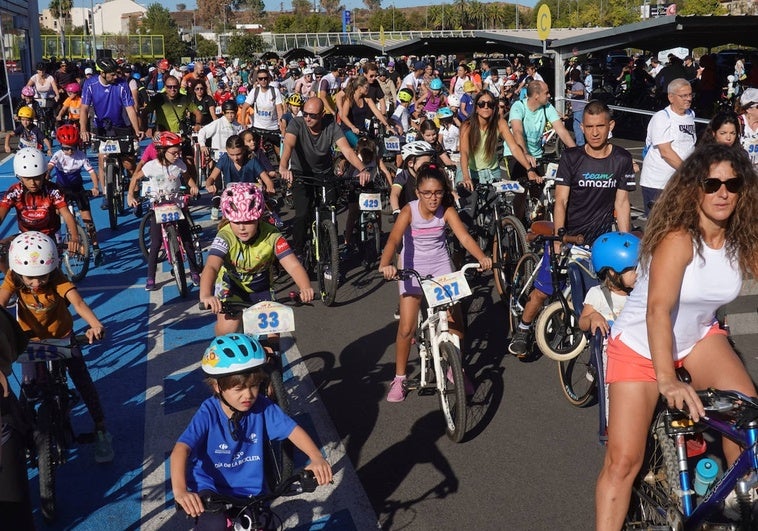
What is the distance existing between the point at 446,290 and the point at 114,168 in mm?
9316

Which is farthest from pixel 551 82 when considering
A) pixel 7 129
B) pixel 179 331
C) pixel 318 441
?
pixel 318 441

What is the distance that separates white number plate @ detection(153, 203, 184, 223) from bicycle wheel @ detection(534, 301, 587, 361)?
453cm

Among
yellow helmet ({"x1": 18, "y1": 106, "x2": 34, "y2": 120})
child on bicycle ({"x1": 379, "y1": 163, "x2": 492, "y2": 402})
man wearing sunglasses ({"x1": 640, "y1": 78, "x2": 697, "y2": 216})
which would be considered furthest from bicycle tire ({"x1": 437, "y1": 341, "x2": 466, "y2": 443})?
yellow helmet ({"x1": 18, "y1": 106, "x2": 34, "y2": 120})

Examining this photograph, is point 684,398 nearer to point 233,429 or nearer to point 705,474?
point 705,474

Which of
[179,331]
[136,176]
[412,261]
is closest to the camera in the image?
[412,261]

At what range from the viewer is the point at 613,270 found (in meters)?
5.56

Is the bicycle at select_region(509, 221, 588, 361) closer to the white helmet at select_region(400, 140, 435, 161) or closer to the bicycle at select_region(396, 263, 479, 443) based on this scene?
the bicycle at select_region(396, 263, 479, 443)

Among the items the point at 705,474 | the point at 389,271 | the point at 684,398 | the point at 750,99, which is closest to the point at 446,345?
the point at 389,271

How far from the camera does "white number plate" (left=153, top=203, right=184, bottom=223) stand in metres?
9.50

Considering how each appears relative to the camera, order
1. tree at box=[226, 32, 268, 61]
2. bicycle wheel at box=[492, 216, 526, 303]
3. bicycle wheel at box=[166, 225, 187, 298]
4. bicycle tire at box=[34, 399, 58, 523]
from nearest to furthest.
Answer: bicycle tire at box=[34, 399, 58, 523] → bicycle wheel at box=[492, 216, 526, 303] → bicycle wheel at box=[166, 225, 187, 298] → tree at box=[226, 32, 268, 61]

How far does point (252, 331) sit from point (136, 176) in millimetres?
5757

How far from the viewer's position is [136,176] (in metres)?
10.5

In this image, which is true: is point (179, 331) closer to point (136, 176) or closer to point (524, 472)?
point (136, 176)

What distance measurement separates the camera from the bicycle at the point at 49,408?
507 centimetres
